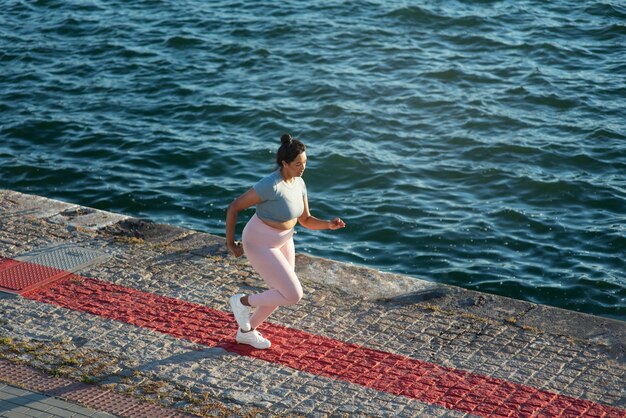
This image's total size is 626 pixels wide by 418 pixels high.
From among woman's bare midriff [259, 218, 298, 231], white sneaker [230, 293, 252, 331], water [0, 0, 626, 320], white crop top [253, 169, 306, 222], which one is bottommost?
water [0, 0, 626, 320]

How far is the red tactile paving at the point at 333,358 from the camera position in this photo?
8.10 m

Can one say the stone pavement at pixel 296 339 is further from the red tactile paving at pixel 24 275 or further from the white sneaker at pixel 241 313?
the white sneaker at pixel 241 313

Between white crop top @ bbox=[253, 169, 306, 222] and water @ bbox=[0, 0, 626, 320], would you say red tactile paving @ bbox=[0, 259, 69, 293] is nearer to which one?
white crop top @ bbox=[253, 169, 306, 222]

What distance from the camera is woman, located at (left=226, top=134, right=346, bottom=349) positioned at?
27.3ft

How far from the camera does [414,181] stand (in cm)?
1525

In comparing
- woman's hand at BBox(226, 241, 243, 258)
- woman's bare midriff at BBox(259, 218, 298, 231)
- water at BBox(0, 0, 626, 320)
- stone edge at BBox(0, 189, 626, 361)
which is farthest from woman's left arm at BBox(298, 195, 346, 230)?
water at BBox(0, 0, 626, 320)

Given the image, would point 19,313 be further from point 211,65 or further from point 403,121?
point 211,65

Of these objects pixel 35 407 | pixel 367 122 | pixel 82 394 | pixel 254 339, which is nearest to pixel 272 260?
pixel 254 339

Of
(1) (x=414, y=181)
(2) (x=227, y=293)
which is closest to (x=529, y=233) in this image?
(1) (x=414, y=181)

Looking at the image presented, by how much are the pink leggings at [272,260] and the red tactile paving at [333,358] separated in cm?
60

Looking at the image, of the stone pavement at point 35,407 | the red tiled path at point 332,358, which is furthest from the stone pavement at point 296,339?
the stone pavement at point 35,407

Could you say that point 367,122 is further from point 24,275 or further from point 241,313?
point 241,313

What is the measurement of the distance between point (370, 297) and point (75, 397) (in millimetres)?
3332

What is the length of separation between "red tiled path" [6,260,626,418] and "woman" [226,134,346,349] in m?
0.59
